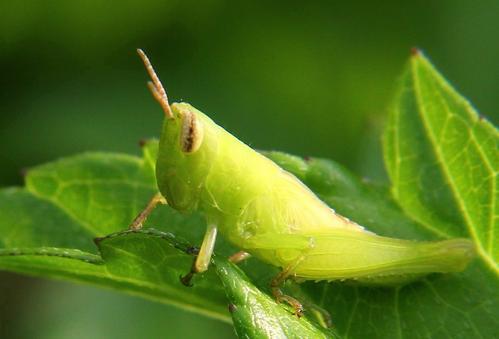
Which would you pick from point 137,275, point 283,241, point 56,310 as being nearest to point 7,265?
point 137,275

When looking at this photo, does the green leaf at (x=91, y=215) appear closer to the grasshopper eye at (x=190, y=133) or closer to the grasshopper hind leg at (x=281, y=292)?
the grasshopper hind leg at (x=281, y=292)

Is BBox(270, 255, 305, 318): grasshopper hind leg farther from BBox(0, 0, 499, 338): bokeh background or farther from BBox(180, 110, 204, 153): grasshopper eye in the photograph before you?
BBox(0, 0, 499, 338): bokeh background

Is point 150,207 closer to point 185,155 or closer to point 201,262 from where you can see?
point 185,155

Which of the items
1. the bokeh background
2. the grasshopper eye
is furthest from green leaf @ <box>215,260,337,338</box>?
the bokeh background

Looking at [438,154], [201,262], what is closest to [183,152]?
[201,262]

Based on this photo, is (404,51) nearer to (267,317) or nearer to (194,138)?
(194,138)

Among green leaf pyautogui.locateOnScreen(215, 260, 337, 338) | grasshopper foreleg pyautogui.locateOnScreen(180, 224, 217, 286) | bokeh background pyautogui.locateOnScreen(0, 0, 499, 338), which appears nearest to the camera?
green leaf pyautogui.locateOnScreen(215, 260, 337, 338)
